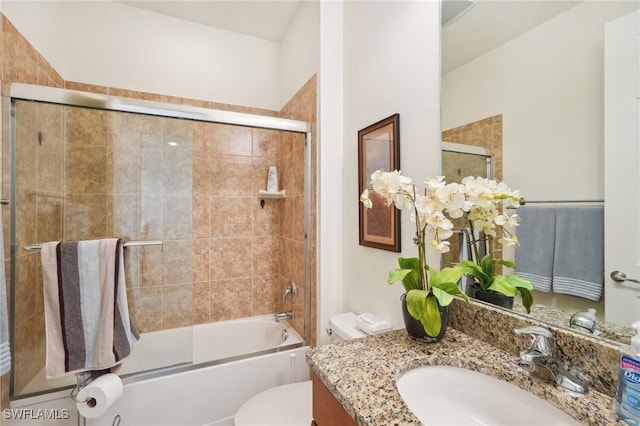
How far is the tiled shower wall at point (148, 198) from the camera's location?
1236mm

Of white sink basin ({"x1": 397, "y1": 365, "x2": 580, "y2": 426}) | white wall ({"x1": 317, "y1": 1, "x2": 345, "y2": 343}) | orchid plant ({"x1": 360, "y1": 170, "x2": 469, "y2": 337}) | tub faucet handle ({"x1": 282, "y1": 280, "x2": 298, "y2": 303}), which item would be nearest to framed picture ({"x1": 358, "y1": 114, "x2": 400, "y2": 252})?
white wall ({"x1": 317, "y1": 1, "x2": 345, "y2": 343})

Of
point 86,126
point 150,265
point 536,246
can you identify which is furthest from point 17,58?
point 536,246

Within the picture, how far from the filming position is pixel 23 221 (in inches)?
47.9

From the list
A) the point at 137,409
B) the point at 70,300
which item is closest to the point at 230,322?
the point at 137,409

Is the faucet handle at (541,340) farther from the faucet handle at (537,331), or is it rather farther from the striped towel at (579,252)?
the striped towel at (579,252)

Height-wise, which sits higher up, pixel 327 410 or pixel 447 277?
pixel 447 277

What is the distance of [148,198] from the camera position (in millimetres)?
1449

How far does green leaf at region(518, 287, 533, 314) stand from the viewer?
2.52 feet

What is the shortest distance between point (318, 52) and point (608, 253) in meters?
1.58

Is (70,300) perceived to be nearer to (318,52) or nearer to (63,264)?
(63,264)

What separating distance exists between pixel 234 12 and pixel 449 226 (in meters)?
2.15

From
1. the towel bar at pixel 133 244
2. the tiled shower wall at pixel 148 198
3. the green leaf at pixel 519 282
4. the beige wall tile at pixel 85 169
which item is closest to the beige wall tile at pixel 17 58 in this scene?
the tiled shower wall at pixel 148 198

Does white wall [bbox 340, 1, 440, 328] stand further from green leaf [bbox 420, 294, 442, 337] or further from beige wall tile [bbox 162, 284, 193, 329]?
beige wall tile [bbox 162, 284, 193, 329]

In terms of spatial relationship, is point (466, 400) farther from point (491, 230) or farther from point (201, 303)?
point (201, 303)
